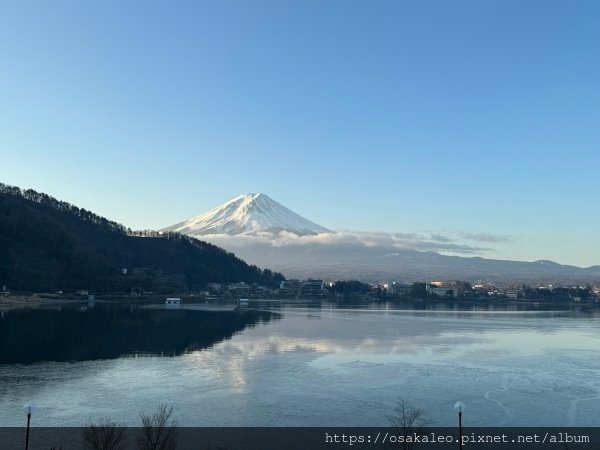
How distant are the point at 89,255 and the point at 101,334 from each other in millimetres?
38937

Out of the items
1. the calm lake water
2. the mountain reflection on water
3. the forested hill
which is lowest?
the mountain reflection on water

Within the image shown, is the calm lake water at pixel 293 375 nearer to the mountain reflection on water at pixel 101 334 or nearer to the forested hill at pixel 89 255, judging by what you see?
the mountain reflection on water at pixel 101 334

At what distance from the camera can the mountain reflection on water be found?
18.3m

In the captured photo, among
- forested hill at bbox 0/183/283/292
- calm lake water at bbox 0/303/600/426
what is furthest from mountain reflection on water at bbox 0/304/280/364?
forested hill at bbox 0/183/283/292

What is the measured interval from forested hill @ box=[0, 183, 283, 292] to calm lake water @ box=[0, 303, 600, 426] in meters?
28.7

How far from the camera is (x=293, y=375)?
14.3m

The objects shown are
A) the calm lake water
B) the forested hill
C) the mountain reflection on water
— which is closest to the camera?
the calm lake water

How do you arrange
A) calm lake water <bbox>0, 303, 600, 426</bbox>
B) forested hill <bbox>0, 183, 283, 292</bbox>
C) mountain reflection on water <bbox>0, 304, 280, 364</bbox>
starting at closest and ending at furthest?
calm lake water <bbox>0, 303, 600, 426</bbox>, mountain reflection on water <bbox>0, 304, 280, 364</bbox>, forested hill <bbox>0, 183, 283, 292</bbox>

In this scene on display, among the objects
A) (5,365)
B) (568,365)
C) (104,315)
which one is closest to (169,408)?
(5,365)

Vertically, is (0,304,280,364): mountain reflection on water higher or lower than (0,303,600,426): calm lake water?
lower

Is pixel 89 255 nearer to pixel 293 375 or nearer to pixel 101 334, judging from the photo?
pixel 101 334

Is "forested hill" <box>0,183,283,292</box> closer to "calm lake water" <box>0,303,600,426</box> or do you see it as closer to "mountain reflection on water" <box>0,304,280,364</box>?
"mountain reflection on water" <box>0,304,280,364</box>

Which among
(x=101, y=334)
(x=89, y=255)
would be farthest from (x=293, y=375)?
(x=89, y=255)

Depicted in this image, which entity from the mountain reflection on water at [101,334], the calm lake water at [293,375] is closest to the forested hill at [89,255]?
the mountain reflection on water at [101,334]
